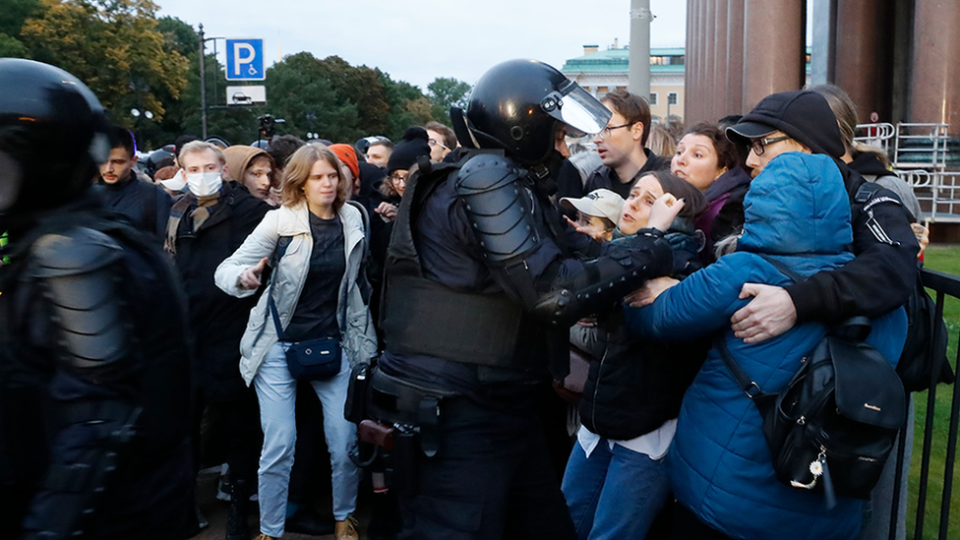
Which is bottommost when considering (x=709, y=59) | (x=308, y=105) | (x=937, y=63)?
(x=937, y=63)

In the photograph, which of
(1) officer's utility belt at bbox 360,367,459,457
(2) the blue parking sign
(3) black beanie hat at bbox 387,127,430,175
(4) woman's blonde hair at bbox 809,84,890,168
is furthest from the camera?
(2) the blue parking sign

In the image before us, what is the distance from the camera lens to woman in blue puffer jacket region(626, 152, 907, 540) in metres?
2.38

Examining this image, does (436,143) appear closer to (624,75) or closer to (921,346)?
Result: (921,346)

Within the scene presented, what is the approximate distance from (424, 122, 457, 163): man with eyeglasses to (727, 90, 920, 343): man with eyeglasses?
4260mm

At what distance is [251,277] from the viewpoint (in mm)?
4059

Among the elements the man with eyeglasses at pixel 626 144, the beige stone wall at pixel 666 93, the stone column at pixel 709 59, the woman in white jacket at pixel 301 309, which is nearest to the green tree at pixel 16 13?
the stone column at pixel 709 59

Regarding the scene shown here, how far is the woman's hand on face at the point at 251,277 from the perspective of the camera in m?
4.06

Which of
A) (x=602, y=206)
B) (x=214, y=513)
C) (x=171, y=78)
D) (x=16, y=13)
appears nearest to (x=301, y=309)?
(x=214, y=513)

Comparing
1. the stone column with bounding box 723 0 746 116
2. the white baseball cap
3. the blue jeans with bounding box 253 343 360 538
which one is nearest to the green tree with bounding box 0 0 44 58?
the stone column with bounding box 723 0 746 116

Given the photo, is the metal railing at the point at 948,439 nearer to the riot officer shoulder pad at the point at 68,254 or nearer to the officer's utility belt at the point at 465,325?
the officer's utility belt at the point at 465,325

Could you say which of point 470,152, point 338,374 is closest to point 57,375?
point 470,152

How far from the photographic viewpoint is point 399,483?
259 centimetres

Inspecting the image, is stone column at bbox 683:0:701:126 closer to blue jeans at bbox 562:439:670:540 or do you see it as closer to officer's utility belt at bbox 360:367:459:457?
blue jeans at bbox 562:439:670:540

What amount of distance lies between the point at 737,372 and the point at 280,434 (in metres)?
2.56
